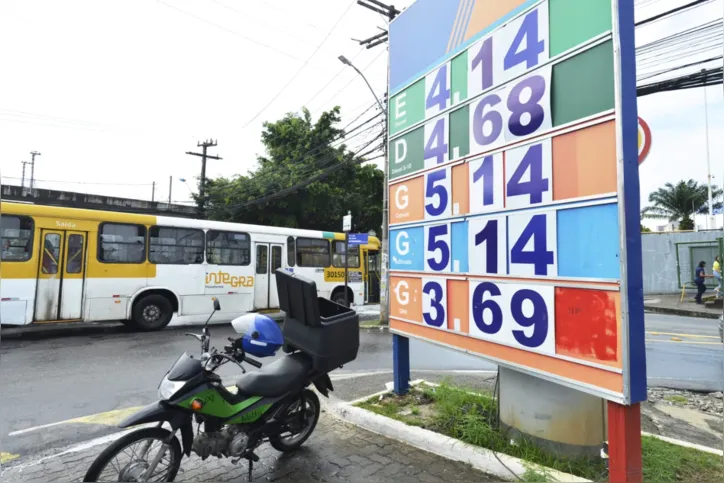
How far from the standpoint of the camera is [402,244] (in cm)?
455

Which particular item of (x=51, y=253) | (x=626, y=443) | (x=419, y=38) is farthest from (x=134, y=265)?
(x=626, y=443)

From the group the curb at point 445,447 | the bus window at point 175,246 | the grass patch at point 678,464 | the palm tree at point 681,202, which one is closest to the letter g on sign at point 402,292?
the curb at point 445,447

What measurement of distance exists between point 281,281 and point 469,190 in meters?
1.85

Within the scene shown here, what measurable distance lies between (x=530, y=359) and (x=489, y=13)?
281 cm

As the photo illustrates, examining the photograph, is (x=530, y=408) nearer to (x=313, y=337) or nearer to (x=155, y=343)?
(x=313, y=337)

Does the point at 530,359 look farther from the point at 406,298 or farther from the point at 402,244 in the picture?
the point at 402,244

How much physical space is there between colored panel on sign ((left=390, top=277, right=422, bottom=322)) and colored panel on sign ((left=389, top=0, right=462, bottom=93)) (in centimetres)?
220

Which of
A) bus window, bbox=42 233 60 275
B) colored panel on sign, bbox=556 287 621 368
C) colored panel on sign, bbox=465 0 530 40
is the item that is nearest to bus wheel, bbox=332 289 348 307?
bus window, bbox=42 233 60 275

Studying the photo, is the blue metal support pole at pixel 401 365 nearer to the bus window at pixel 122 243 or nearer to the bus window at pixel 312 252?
the bus window at pixel 122 243

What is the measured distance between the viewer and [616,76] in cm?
243

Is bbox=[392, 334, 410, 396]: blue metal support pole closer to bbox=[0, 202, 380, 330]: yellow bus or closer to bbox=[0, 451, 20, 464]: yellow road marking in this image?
bbox=[0, 451, 20, 464]: yellow road marking

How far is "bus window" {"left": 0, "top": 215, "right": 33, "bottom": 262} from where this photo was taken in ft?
27.4

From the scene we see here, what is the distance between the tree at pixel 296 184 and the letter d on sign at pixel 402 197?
53.1 feet

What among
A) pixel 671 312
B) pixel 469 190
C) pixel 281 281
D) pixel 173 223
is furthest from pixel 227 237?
pixel 671 312
